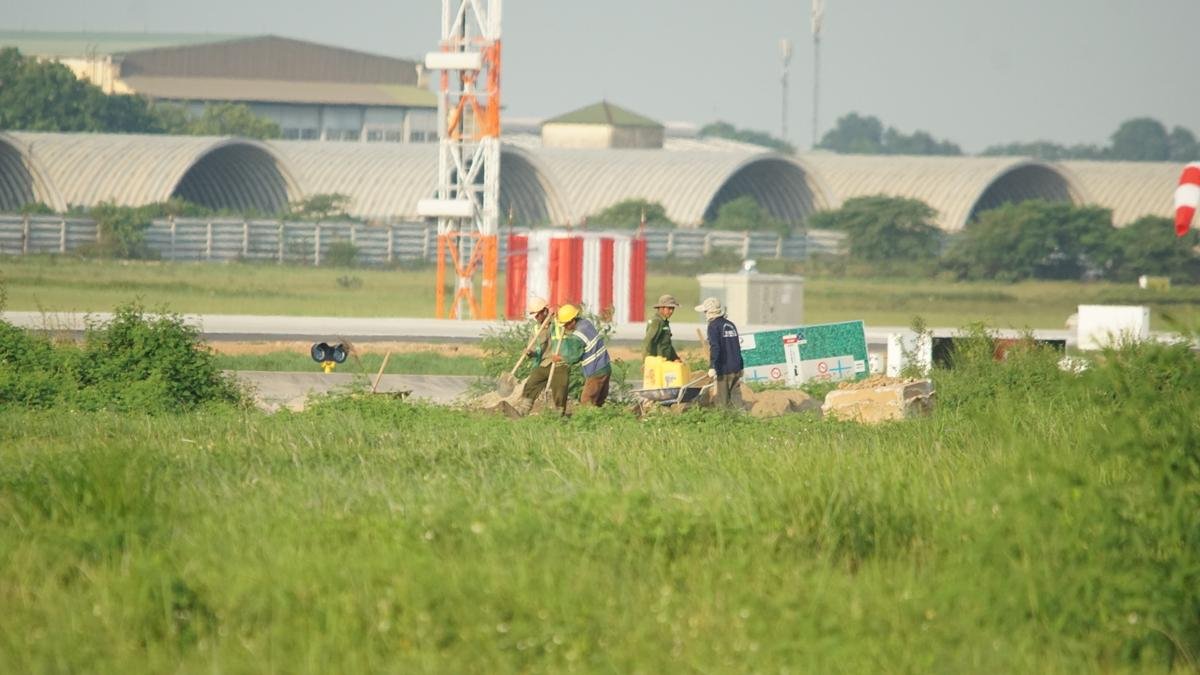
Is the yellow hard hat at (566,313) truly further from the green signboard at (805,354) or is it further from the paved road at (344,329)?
the paved road at (344,329)

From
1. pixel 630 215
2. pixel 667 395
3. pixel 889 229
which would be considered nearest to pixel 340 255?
pixel 630 215

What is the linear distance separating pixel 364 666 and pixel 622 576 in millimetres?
1851

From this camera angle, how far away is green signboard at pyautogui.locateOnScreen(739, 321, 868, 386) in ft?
81.0

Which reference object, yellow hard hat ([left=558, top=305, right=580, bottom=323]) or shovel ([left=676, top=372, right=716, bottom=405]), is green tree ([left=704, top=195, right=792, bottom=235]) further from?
yellow hard hat ([left=558, top=305, right=580, bottom=323])

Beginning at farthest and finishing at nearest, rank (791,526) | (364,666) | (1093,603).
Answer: (791,526)
(1093,603)
(364,666)

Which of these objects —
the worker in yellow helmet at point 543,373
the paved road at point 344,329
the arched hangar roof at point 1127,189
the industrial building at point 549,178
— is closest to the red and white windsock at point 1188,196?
the worker in yellow helmet at point 543,373

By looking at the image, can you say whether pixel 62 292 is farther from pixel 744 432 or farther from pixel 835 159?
pixel 835 159

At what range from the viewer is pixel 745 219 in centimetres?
6512

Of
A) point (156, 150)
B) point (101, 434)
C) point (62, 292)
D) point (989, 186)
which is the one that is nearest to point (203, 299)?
point (62, 292)

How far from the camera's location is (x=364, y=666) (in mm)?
8633

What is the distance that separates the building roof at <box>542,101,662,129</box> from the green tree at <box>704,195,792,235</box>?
123 ft

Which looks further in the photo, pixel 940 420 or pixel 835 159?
pixel 835 159

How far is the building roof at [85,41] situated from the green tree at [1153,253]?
73573 millimetres

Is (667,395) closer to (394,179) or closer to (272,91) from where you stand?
(394,179)
